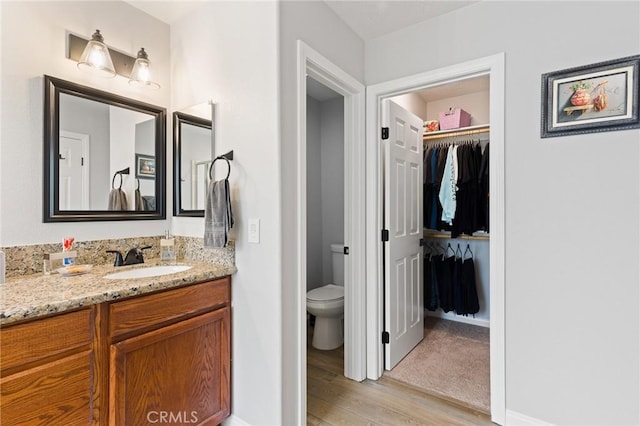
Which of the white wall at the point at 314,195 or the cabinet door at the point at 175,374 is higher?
the white wall at the point at 314,195

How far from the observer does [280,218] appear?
1563mm

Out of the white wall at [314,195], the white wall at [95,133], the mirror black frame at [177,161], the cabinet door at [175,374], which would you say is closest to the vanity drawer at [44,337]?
the cabinet door at [175,374]

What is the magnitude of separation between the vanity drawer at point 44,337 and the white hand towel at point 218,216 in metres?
0.61

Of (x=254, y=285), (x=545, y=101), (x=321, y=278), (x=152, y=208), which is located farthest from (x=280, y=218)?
(x=321, y=278)

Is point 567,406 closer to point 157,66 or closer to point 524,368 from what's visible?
point 524,368

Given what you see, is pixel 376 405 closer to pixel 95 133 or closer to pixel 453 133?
pixel 95 133

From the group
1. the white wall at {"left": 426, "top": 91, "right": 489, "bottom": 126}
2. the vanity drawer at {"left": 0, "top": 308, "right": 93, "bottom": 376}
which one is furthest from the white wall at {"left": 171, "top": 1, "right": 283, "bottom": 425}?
the white wall at {"left": 426, "top": 91, "right": 489, "bottom": 126}

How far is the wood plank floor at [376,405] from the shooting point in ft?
6.07

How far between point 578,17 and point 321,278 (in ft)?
9.86

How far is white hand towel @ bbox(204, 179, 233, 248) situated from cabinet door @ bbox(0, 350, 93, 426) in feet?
2.26

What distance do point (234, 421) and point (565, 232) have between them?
2.05m

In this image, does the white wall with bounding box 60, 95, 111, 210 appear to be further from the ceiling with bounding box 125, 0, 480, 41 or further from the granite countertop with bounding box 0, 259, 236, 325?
the ceiling with bounding box 125, 0, 480, 41

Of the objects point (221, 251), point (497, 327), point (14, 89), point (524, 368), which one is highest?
point (14, 89)

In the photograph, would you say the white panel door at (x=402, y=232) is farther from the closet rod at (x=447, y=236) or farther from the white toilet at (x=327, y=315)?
the closet rod at (x=447, y=236)
